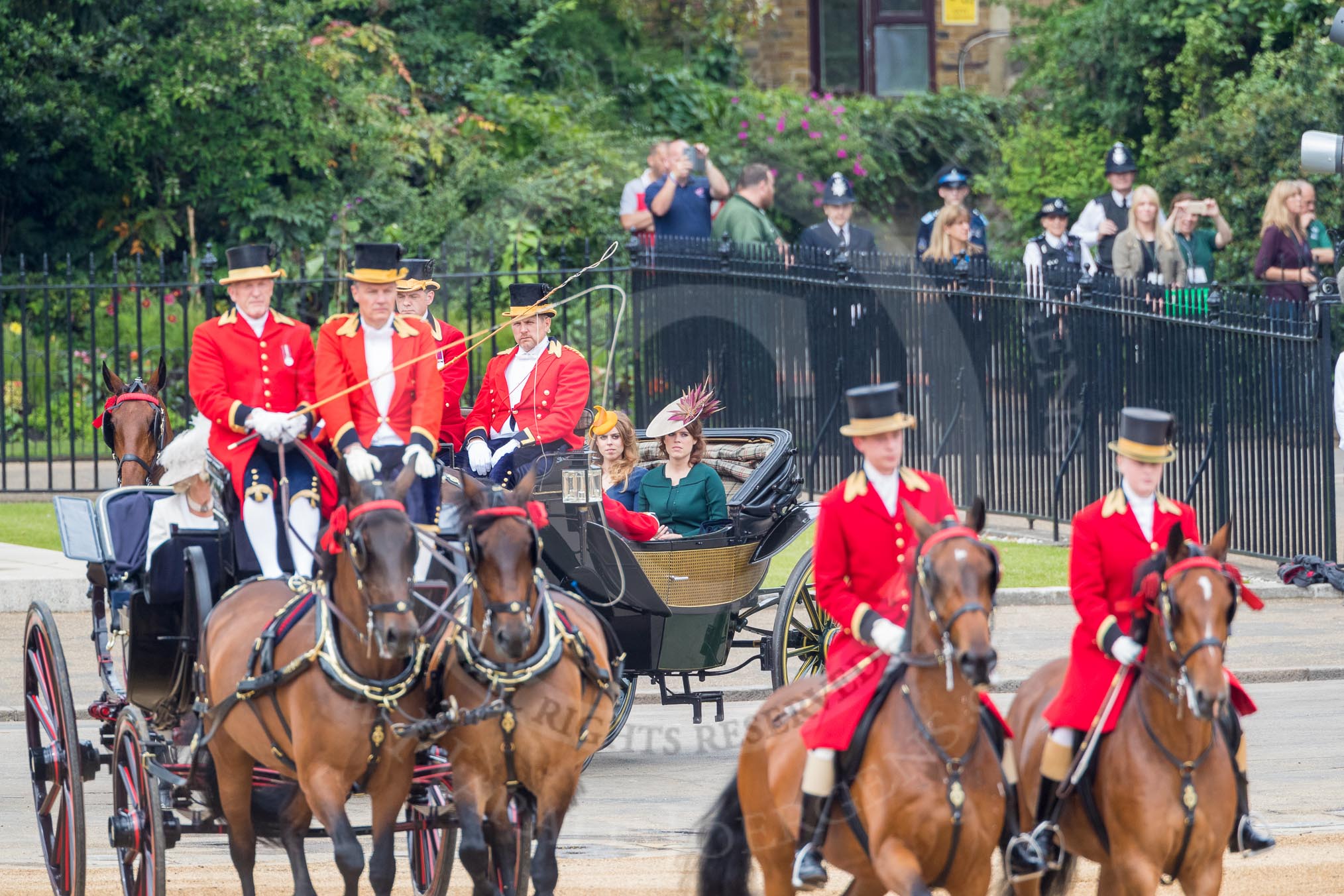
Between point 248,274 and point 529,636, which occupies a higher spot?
point 248,274

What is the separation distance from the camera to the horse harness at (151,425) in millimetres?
9883

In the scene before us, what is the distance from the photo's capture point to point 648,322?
17797 millimetres

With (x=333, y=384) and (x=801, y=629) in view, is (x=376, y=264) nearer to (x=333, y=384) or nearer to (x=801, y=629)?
(x=333, y=384)

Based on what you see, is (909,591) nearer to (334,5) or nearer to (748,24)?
(334,5)

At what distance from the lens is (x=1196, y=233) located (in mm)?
18031

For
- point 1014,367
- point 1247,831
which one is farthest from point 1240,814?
point 1014,367

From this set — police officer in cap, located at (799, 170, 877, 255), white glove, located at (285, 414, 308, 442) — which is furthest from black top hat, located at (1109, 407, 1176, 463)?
police officer in cap, located at (799, 170, 877, 255)

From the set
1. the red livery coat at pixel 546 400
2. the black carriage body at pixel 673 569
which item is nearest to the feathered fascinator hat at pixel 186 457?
the black carriage body at pixel 673 569

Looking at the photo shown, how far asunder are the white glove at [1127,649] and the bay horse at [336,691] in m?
2.24

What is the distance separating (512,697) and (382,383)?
1501 millimetres

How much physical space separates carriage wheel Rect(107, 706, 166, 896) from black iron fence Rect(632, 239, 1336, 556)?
8666mm

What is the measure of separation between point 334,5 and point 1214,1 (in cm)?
906

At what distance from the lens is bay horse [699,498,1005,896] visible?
5.89 metres

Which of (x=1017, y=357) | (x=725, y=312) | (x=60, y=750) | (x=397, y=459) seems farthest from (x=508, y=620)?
(x=725, y=312)
